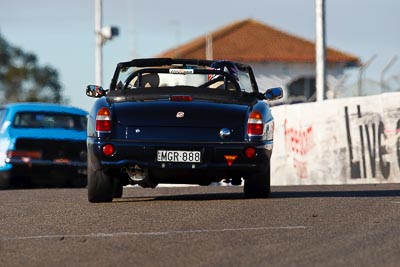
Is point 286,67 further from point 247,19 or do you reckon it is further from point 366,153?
point 366,153

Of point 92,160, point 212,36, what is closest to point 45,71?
point 212,36

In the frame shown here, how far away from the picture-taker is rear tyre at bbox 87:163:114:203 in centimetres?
1330

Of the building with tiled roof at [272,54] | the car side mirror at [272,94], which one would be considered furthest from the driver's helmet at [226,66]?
the building with tiled roof at [272,54]

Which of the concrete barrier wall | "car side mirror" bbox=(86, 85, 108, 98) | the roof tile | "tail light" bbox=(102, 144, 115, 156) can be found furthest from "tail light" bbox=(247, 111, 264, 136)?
the roof tile

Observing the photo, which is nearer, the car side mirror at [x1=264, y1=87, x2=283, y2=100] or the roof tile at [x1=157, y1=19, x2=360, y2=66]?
the car side mirror at [x1=264, y1=87, x2=283, y2=100]

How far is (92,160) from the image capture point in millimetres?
13031

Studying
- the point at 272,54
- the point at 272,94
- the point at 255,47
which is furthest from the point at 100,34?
the point at 255,47

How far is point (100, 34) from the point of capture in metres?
42.7

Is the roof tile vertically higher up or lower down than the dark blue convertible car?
higher up

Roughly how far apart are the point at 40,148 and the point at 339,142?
5259mm

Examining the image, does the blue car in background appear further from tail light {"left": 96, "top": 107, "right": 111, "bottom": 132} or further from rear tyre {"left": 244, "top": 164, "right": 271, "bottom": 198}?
tail light {"left": 96, "top": 107, "right": 111, "bottom": 132}

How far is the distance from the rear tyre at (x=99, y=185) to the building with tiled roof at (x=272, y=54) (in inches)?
2721

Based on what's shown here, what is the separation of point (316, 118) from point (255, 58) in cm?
6340

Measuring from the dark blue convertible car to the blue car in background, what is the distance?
821cm
